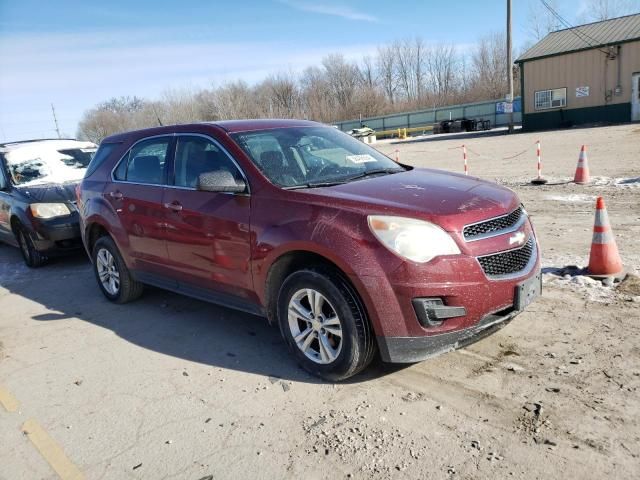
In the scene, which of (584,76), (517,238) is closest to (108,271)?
(517,238)

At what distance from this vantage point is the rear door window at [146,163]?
508cm

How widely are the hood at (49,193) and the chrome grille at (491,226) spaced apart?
6641mm

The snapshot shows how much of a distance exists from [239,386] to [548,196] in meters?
8.18

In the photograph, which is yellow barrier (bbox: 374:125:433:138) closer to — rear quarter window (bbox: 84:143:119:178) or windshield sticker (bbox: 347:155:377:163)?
rear quarter window (bbox: 84:143:119:178)

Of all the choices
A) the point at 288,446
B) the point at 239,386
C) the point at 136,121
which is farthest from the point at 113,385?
the point at 136,121

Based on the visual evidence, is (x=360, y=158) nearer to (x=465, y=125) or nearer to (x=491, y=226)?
(x=491, y=226)

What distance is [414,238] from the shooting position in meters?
3.32

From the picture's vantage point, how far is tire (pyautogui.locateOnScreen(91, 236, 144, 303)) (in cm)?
578

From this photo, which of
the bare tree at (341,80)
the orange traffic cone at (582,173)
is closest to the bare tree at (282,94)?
the bare tree at (341,80)

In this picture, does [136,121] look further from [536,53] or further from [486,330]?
[486,330]

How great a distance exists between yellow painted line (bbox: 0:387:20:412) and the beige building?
107 ft

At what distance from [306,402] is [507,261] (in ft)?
5.41

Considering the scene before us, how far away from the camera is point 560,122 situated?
1244 inches

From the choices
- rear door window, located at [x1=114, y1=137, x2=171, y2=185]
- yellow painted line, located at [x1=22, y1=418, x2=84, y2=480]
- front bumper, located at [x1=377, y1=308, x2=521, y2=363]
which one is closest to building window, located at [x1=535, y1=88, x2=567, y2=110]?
rear door window, located at [x1=114, y1=137, x2=171, y2=185]
